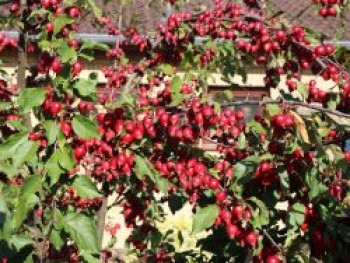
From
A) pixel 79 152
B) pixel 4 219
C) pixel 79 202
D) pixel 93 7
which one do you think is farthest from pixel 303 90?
pixel 79 202

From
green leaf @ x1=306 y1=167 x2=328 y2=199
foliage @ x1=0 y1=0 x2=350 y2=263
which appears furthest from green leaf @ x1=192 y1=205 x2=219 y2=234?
green leaf @ x1=306 y1=167 x2=328 y2=199

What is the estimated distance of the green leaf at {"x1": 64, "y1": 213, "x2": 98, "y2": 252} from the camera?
2.27 metres

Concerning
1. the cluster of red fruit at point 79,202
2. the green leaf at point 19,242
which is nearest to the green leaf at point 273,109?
the green leaf at point 19,242

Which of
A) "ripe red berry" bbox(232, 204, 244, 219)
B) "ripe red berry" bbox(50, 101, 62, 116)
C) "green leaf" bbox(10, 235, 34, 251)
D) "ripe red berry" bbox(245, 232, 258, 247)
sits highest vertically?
"ripe red berry" bbox(50, 101, 62, 116)

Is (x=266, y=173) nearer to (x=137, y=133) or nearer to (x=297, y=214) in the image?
(x=297, y=214)

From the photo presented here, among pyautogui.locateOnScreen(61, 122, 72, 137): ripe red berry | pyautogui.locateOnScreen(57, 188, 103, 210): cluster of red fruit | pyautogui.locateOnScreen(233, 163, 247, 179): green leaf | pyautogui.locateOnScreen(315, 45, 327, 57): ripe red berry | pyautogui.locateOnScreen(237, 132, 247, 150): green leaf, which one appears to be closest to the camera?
pyautogui.locateOnScreen(61, 122, 72, 137): ripe red berry

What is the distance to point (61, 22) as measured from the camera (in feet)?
7.63

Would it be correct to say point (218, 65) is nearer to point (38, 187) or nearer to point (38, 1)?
point (38, 1)

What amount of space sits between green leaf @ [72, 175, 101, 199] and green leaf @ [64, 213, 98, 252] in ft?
0.39

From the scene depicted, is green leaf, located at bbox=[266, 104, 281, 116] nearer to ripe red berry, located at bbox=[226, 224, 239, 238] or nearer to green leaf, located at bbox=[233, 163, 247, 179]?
green leaf, located at bbox=[233, 163, 247, 179]

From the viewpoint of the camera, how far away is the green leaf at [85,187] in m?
2.26

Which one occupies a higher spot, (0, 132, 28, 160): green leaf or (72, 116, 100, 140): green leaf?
(72, 116, 100, 140): green leaf

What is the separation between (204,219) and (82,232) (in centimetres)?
52

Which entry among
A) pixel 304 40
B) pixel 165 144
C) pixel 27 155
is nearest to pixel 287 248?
pixel 165 144
